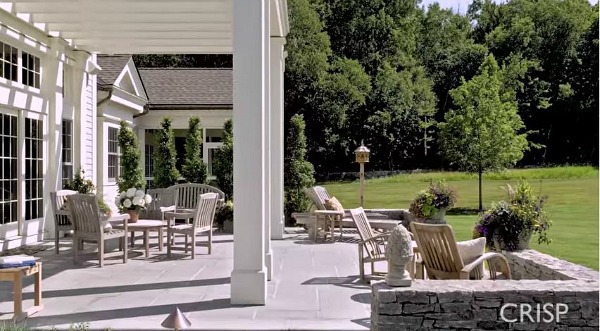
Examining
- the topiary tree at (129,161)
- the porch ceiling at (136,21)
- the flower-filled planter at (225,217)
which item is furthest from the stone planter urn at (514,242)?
the topiary tree at (129,161)

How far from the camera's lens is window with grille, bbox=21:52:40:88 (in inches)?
429

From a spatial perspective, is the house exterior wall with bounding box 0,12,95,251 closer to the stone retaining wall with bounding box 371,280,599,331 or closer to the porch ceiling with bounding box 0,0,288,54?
the porch ceiling with bounding box 0,0,288,54

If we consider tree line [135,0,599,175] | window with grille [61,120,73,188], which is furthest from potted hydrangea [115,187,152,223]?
tree line [135,0,599,175]

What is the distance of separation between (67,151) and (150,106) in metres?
5.54

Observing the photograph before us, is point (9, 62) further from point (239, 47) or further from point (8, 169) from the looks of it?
point (239, 47)

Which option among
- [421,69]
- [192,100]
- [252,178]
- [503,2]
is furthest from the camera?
[503,2]

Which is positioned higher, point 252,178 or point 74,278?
point 252,178

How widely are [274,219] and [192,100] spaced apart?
7.18m

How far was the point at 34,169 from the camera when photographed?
36.8 ft

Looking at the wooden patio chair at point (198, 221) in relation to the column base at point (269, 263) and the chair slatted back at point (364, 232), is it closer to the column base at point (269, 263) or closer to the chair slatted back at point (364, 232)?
the column base at point (269, 263)

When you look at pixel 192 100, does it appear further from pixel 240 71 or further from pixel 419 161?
pixel 419 161

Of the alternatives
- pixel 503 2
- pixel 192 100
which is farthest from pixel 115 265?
pixel 503 2

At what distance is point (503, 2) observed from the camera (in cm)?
4191

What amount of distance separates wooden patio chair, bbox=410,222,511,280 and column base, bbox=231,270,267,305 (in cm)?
163
